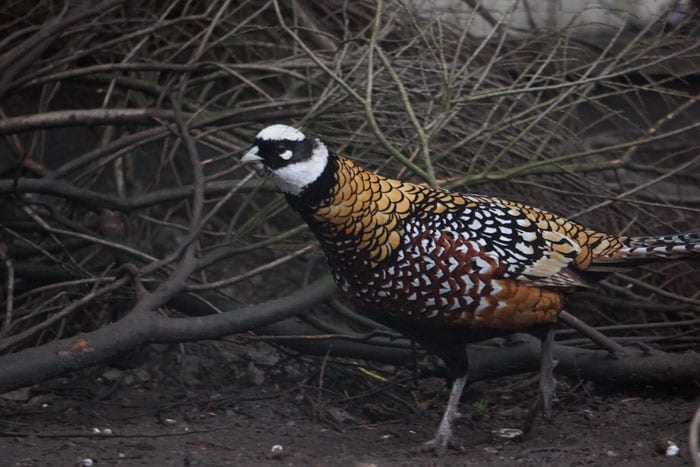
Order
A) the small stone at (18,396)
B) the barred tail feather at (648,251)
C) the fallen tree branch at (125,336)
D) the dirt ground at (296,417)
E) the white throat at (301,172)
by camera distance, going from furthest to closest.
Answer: the small stone at (18,396) → the barred tail feather at (648,251) → the dirt ground at (296,417) → the white throat at (301,172) → the fallen tree branch at (125,336)

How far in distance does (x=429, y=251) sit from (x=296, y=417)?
1155 mm

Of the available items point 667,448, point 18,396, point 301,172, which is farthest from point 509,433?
point 18,396

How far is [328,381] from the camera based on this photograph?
482 centimetres

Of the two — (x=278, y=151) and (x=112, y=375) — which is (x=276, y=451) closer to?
(x=278, y=151)

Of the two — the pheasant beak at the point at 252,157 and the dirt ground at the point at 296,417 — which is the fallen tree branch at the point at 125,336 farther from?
the pheasant beak at the point at 252,157

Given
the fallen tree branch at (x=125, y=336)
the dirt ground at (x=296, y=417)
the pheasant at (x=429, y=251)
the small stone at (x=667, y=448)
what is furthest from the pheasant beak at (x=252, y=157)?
the small stone at (x=667, y=448)

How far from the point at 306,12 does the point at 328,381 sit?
2373mm

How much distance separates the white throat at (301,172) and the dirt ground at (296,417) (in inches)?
41.1

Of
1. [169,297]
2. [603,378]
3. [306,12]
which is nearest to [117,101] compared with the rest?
[306,12]

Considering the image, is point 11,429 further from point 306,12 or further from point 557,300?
point 306,12

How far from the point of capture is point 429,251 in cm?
376

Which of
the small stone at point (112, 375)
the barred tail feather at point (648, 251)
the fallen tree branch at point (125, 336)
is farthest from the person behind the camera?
the small stone at point (112, 375)

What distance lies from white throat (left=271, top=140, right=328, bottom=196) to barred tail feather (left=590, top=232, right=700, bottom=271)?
130 centimetres

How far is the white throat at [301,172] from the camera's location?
3586 millimetres
